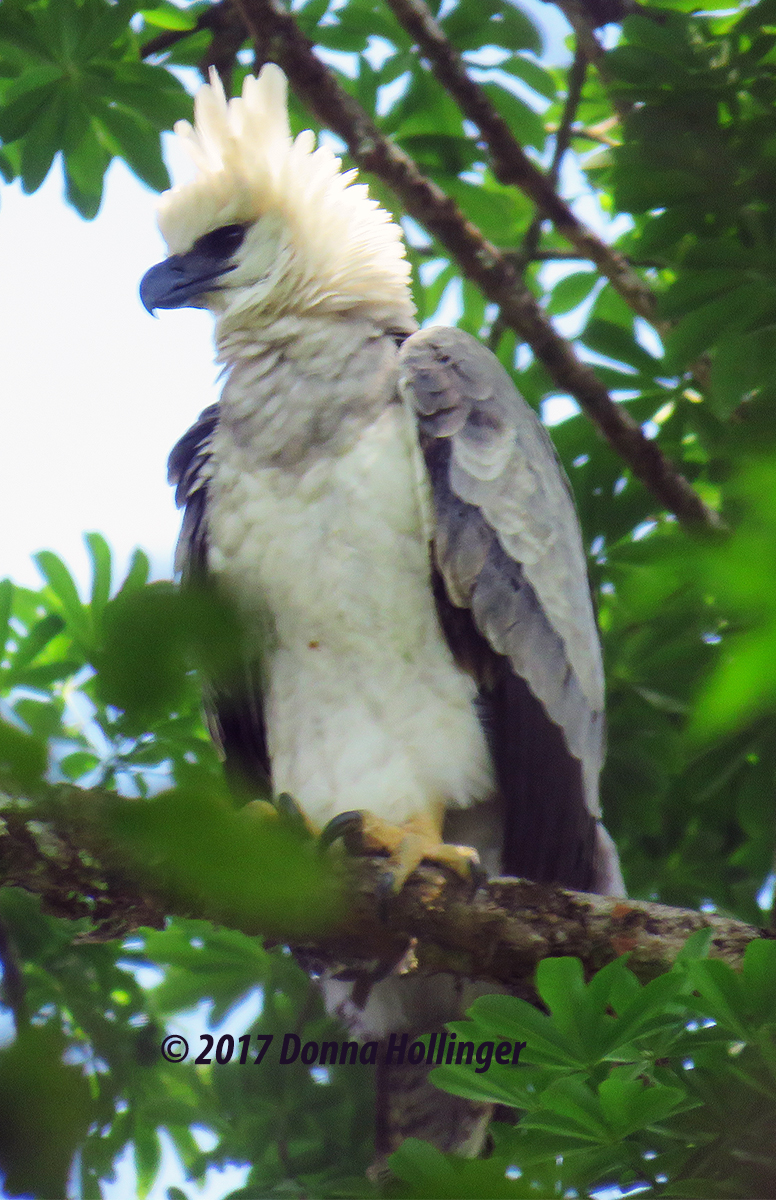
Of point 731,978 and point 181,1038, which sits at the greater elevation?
point 731,978

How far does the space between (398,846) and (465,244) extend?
2076 mm

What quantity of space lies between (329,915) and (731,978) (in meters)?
1.17

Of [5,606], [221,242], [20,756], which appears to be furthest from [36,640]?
[20,756]

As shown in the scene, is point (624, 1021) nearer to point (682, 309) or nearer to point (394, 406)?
point (394, 406)

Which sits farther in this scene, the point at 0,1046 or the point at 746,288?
the point at 746,288

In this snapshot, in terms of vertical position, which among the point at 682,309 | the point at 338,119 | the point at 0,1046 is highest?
the point at 338,119

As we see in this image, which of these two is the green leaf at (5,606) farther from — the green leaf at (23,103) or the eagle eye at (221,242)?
the green leaf at (23,103)

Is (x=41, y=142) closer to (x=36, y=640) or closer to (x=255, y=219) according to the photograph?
(x=255, y=219)

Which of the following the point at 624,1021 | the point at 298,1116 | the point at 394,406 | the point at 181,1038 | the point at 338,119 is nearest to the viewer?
the point at 624,1021

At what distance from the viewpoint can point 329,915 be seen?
78cm

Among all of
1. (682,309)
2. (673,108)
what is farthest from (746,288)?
(673,108)

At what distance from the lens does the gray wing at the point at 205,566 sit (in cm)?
305

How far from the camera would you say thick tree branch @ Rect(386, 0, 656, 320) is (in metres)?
3.58

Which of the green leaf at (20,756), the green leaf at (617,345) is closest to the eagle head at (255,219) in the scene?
the green leaf at (617,345)
